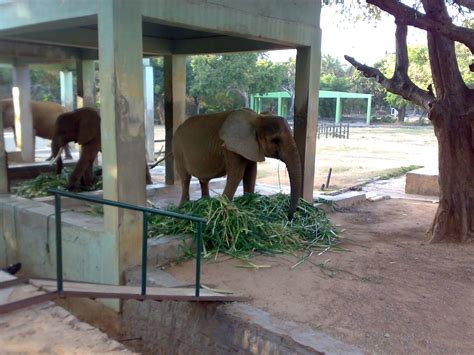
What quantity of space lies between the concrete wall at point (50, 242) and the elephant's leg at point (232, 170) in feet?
6.10

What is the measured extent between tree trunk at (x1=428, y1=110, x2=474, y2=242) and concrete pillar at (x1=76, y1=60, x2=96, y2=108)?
9125mm

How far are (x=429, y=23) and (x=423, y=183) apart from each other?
6.28 meters

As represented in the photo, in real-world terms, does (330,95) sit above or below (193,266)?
above

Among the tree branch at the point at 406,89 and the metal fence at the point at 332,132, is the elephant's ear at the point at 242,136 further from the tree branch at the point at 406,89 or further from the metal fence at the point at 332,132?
the metal fence at the point at 332,132

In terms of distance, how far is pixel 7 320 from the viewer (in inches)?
133

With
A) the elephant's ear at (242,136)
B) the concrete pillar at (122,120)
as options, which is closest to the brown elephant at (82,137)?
the elephant's ear at (242,136)

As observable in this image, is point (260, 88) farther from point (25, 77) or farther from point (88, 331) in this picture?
point (88, 331)

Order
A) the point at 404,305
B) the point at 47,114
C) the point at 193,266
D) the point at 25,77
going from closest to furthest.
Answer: the point at 404,305 < the point at 193,266 < the point at 25,77 < the point at 47,114

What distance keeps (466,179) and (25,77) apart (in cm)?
1311

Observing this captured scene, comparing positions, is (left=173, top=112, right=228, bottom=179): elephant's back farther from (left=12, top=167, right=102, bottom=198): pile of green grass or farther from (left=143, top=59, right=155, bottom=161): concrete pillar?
(left=143, top=59, right=155, bottom=161): concrete pillar

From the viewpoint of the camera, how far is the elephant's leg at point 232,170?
6.83m

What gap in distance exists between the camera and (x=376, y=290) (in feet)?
15.9

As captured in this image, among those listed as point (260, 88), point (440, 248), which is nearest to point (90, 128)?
point (440, 248)

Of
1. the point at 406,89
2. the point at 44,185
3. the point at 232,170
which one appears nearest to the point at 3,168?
the point at 44,185
